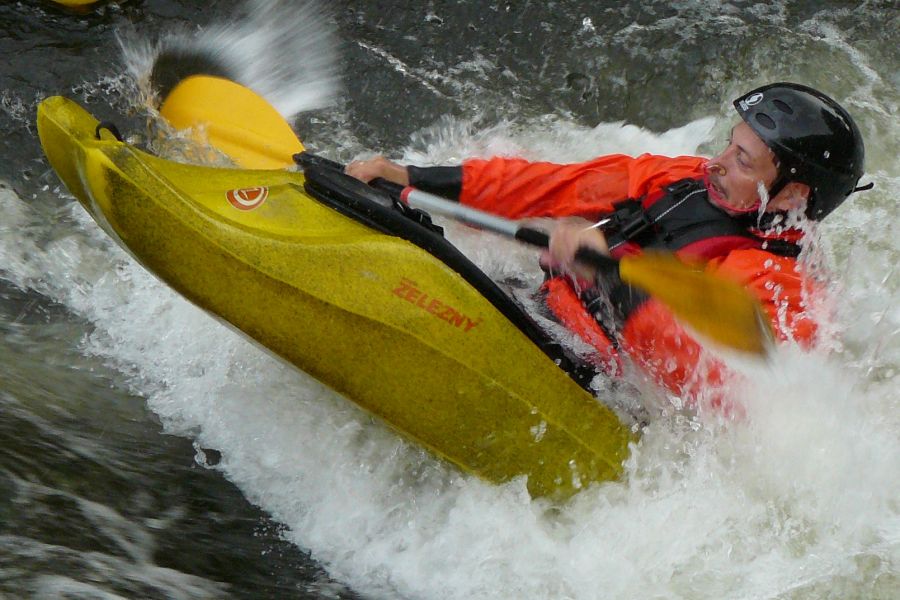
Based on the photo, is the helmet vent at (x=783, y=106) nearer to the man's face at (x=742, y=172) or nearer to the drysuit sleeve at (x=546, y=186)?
the man's face at (x=742, y=172)

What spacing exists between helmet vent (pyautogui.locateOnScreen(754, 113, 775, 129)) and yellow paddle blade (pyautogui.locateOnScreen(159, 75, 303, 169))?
179cm

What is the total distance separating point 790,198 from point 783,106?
0.85ft

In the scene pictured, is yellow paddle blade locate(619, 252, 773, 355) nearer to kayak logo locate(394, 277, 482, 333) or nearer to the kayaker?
the kayaker

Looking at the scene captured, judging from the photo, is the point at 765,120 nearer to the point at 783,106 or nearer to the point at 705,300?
the point at 783,106

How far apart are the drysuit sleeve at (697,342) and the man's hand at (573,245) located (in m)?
0.22

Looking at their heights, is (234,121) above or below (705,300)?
above

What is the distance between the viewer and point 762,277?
271cm

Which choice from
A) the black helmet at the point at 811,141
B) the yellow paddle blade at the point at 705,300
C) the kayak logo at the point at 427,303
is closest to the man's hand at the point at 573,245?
the yellow paddle blade at the point at 705,300

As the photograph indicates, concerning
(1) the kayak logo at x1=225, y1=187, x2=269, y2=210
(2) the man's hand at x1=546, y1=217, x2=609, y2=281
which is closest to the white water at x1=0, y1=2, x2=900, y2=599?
(2) the man's hand at x1=546, y1=217, x2=609, y2=281

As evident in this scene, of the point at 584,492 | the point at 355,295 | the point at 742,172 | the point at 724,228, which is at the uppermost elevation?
the point at 742,172

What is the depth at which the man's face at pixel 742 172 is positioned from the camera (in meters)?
2.80

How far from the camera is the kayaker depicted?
8.96 feet

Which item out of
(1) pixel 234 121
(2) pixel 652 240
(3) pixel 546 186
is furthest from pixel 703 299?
(1) pixel 234 121

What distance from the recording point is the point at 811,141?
2.74 metres
